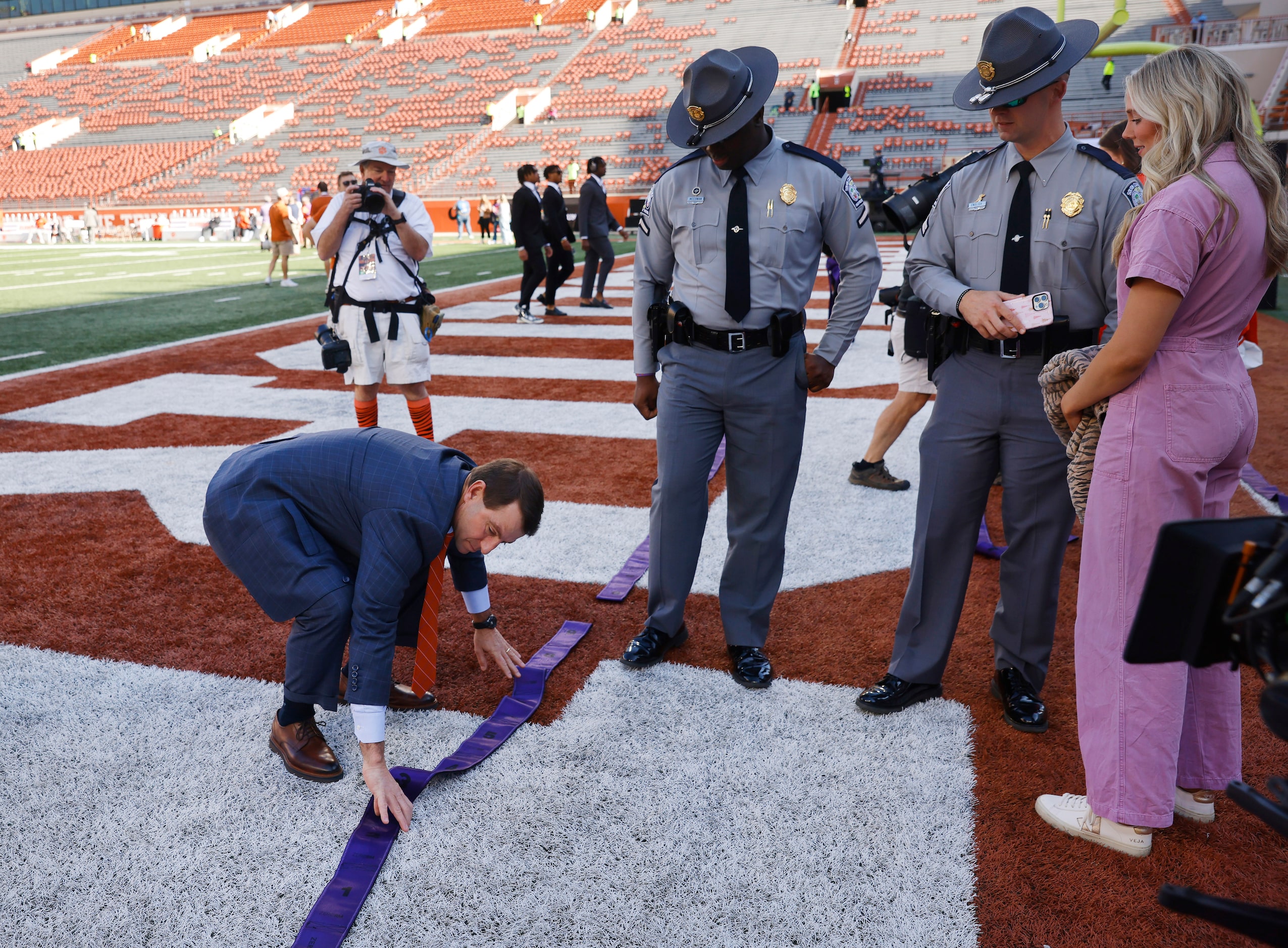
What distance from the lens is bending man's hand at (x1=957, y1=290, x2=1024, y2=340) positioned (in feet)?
8.08

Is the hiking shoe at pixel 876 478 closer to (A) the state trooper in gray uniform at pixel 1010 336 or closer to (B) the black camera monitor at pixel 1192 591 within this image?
(A) the state trooper in gray uniform at pixel 1010 336

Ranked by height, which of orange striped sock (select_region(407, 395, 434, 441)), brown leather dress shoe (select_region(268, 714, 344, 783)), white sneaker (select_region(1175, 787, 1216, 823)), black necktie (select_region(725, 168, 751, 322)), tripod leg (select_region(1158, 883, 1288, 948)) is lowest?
white sneaker (select_region(1175, 787, 1216, 823))

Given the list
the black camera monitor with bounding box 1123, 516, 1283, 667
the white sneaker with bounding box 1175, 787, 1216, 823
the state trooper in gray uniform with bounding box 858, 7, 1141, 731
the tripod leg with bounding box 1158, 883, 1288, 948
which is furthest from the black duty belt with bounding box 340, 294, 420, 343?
the tripod leg with bounding box 1158, 883, 1288, 948

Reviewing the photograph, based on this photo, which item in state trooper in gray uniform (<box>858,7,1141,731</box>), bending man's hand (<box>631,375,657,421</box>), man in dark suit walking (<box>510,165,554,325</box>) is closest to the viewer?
state trooper in gray uniform (<box>858,7,1141,731</box>)

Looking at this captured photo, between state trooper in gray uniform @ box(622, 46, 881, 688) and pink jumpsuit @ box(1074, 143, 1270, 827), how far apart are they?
1067mm

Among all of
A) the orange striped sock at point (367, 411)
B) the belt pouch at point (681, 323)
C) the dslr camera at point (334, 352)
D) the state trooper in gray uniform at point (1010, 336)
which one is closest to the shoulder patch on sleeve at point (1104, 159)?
the state trooper in gray uniform at point (1010, 336)

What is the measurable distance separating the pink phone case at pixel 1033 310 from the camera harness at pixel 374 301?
3375 millimetres

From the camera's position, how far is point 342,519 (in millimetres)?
2512

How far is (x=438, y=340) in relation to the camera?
10.2m

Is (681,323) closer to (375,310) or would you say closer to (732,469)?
(732,469)

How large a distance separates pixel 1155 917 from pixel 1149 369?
1.22 metres

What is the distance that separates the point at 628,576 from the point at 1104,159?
2376 millimetres

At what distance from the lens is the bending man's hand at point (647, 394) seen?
330cm

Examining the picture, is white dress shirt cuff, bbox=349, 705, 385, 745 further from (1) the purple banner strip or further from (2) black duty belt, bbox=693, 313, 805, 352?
(1) the purple banner strip
